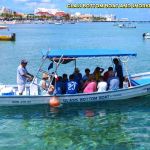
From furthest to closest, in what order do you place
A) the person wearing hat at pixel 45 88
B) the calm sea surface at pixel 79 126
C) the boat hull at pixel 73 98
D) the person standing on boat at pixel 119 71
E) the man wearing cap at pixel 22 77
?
the person standing on boat at pixel 119 71
the man wearing cap at pixel 22 77
the person wearing hat at pixel 45 88
the boat hull at pixel 73 98
the calm sea surface at pixel 79 126

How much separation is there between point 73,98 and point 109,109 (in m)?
1.66

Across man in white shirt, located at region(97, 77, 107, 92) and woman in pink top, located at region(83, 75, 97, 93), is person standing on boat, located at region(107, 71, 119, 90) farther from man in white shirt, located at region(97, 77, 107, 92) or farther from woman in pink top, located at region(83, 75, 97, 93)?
woman in pink top, located at region(83, 75, 97, 93)

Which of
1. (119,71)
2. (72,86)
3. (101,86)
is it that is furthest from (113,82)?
(72,86)

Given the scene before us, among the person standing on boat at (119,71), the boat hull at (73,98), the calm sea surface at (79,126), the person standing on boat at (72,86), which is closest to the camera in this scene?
the calm sea surface at (79,126)

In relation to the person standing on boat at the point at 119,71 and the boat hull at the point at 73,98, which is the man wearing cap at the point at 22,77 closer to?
the boat hull at the point at 73,98

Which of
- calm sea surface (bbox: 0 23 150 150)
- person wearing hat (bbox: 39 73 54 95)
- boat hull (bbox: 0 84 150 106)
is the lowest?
calm sea surface (bbox: 0 23 150 150)

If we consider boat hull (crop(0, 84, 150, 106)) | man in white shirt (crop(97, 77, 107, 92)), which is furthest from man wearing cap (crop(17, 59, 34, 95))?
man in white shirt (crop(97, 77, 107, 92))

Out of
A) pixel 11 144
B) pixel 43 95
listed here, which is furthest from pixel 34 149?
pixel 43 95

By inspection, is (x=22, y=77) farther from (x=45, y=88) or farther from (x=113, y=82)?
(x=113, y=82)

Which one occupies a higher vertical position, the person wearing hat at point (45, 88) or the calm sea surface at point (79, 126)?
the person wearing hat at point (45, 88)

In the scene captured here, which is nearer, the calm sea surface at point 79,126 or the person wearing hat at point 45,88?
the calm sea surface at point 79,126

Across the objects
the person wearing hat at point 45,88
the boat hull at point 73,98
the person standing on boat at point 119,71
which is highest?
the person standing on boat at point 119,71

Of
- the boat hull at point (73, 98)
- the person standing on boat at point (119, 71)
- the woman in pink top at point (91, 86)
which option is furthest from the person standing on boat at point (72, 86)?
the person standing on boat at point (119, 71)

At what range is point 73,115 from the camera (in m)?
18.7
